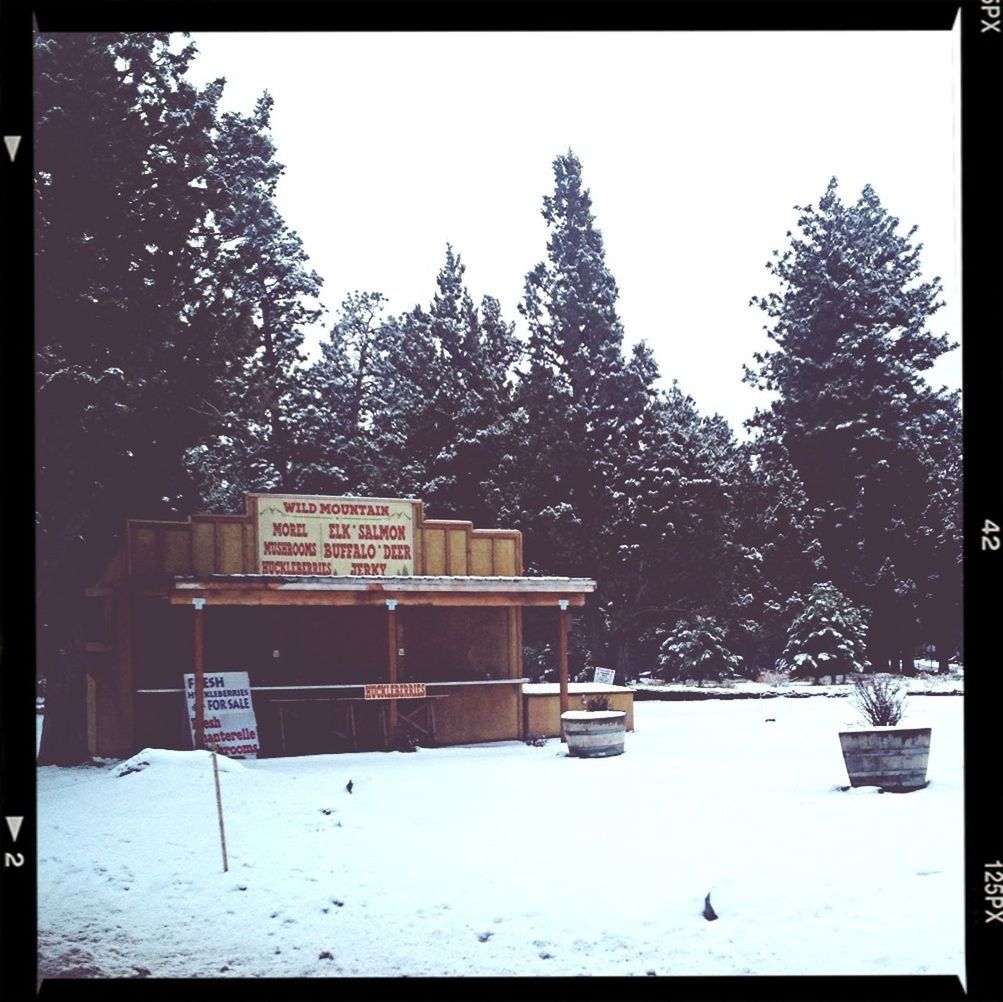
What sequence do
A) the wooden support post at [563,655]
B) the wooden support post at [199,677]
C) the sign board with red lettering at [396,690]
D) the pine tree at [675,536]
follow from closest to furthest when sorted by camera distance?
the wooden support post at [199,677]
the sign board with red lettering at [396,690]
the wooden support post at [563,655]
the pine tree at [675,536]

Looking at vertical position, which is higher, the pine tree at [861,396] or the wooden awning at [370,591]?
the pine tree at [861,396]

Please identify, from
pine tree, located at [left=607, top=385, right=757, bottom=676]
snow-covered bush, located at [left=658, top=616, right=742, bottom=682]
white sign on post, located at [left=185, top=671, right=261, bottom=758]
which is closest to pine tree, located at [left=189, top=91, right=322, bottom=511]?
white sign on post, located at [left=185, top=671, right=261, bottom=758]

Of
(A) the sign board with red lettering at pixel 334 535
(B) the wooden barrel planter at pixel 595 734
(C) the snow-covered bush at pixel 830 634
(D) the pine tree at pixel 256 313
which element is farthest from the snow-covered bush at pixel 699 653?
(B) the wooden barrel planter at pixel 595 734

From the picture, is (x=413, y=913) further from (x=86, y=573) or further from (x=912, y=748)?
(x=86, y=573)

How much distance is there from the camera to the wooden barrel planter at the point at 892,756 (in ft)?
48.3

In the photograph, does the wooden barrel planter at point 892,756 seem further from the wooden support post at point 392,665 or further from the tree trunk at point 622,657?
the tree trunk at point 622,657

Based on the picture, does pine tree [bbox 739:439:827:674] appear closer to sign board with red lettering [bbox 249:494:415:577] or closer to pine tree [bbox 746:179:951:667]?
pine tree [bbox 746:179:951:667]

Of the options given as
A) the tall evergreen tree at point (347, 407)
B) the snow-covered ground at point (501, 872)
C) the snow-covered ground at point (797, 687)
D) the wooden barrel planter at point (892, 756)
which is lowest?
the snow-covered ground at point (797, 687)

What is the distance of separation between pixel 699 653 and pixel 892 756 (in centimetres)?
2628

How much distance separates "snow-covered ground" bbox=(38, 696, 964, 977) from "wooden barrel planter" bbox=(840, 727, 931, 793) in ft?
0.77

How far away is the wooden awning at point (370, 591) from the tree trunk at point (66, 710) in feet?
6.95

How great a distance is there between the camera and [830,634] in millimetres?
35031

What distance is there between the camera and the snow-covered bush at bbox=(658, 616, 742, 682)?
40812 mm

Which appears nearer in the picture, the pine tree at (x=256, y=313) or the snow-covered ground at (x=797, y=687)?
the pine tree at (x=256, y=313)
